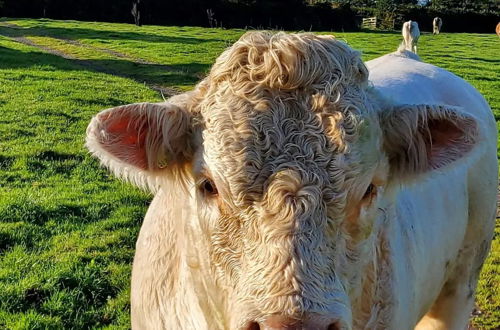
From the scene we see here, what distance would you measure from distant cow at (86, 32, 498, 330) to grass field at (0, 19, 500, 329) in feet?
4.50

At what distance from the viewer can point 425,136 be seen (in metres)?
2.87

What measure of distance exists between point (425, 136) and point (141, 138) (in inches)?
51.2

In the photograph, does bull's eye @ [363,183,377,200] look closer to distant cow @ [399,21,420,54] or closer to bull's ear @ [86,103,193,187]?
bull's ear @ [86,103,193,187]

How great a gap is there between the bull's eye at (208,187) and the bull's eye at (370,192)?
62 cm

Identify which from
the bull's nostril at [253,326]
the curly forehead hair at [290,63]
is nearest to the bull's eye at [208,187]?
the curly forehead hair at [290,63]

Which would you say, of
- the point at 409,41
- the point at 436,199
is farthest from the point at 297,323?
the point at 409,41

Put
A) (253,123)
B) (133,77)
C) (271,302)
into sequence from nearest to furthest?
(271,302)
(253,123)
(133,77)

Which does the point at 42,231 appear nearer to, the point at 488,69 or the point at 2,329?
the point at 2,329

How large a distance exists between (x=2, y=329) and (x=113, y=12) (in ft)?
164

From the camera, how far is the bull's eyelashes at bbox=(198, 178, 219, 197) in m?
2.52

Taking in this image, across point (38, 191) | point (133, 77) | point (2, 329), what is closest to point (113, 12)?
point (133, 77)

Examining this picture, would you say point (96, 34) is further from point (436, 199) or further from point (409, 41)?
point (436, 199)

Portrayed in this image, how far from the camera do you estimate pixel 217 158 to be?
2.46m

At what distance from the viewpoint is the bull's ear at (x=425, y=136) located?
9.09 ft
